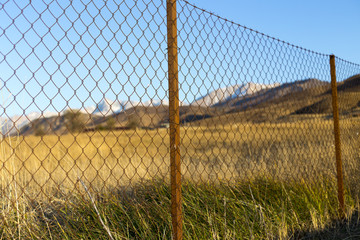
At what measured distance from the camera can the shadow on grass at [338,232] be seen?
3.20 m

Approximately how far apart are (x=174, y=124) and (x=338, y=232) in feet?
7.51

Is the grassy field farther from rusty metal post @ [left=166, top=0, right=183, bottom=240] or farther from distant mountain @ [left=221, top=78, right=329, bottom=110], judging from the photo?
distant mountain @ [left=221, top=78, right=329, bottom=110]

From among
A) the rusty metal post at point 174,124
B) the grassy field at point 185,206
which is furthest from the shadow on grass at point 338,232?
the rusty metal post at point 174,124

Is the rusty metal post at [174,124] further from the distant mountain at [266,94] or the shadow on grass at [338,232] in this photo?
the shadow on grass at [338,232]

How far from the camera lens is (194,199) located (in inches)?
119

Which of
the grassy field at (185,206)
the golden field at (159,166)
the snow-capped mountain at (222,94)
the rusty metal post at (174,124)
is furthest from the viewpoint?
the snow-capped mountain at (222,94)

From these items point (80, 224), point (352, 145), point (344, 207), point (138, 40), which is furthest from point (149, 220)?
point (352, 145)

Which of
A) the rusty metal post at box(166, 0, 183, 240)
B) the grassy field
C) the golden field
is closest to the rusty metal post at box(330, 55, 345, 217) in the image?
the grassy field

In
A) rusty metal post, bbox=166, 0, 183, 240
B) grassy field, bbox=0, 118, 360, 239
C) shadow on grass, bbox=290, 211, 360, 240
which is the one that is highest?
rusty metal post, bbox=166, 0, 183, 240

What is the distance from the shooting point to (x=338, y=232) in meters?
3.39

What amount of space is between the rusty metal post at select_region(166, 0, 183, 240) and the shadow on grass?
130cm

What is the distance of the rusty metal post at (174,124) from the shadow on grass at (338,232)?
1.30m

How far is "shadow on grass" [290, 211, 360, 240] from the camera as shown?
3.20 meters

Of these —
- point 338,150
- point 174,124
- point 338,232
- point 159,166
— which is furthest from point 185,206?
point 338,150
